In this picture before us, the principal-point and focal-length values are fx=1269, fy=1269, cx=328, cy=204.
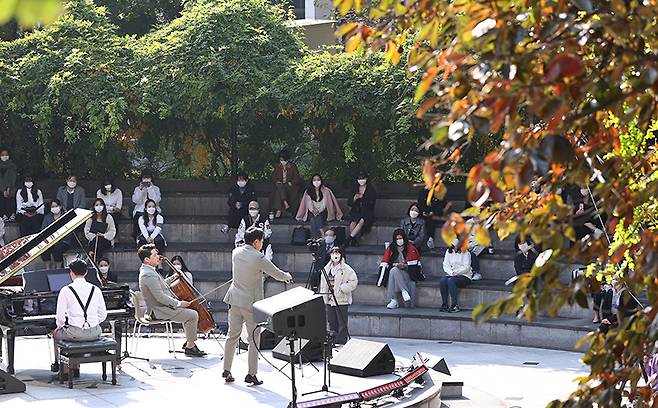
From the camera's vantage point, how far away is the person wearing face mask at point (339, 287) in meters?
16.9

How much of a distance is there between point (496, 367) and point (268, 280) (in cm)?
534

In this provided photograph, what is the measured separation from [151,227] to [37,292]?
→ 8040 millimetres

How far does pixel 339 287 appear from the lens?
16969 mm

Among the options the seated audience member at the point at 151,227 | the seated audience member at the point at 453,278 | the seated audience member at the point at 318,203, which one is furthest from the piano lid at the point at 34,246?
the seated audience member at the point at 318,203

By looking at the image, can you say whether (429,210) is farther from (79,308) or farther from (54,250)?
(79,308)

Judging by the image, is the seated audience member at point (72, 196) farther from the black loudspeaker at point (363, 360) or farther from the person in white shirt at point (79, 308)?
the black loudspeaker at point (363, 360)

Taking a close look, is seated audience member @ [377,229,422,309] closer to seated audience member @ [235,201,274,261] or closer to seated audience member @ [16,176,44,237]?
seated audience member @ [235,201,274,261]

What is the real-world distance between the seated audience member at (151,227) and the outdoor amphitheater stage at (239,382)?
179 inches

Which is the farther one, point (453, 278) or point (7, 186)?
point (7, 186)

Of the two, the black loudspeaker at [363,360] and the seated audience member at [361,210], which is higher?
the seated audience member at [361,210]

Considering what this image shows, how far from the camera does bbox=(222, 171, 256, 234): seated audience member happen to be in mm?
21516

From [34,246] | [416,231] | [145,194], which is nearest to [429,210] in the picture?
[416,231]

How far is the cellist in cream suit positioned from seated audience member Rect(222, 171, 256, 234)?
22.6 ft

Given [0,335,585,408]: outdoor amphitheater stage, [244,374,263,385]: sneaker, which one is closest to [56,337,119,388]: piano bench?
[0,335,585,408]: outdoor amphitheater stage
